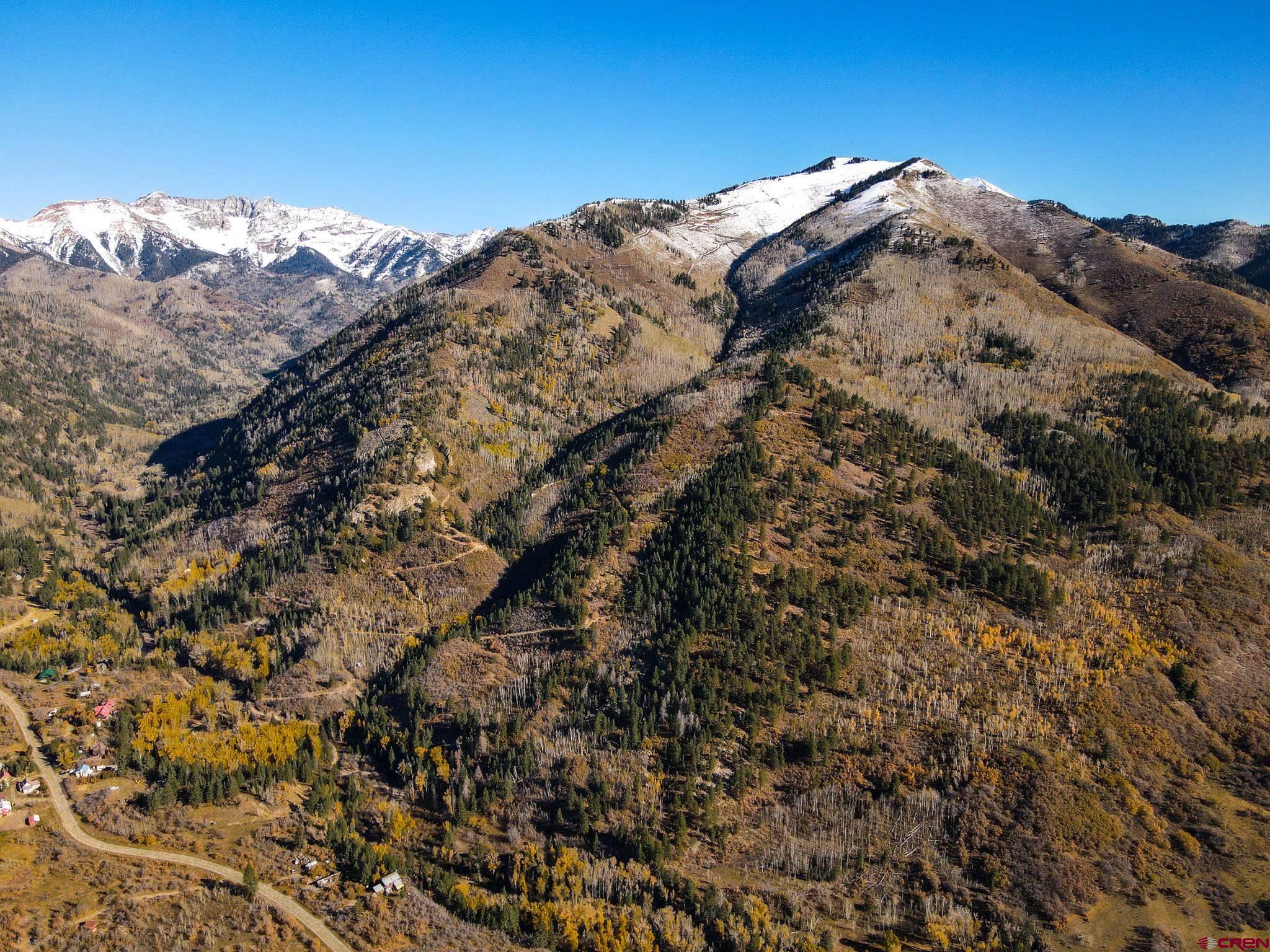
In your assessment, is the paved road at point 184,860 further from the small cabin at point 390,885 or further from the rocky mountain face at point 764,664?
the small cabin at point 390,885

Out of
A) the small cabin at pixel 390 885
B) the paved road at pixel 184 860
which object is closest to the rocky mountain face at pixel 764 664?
the small cabin at pixel 390 885

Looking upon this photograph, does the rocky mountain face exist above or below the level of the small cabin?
above

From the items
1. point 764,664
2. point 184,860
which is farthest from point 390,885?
point 764,664

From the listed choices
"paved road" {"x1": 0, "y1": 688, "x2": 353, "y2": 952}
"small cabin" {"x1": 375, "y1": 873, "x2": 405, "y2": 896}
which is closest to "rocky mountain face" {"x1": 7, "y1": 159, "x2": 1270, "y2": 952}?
"small cabin" {"x1": 375, "y1": 873, "x2": 405, "y2": 896}

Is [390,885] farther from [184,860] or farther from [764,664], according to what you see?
[764,664]

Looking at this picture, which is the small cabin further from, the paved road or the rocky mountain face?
the paved road

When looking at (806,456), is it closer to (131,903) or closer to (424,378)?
(424,378)

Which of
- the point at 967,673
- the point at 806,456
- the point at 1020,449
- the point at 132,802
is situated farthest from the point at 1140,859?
the point at 132,802
